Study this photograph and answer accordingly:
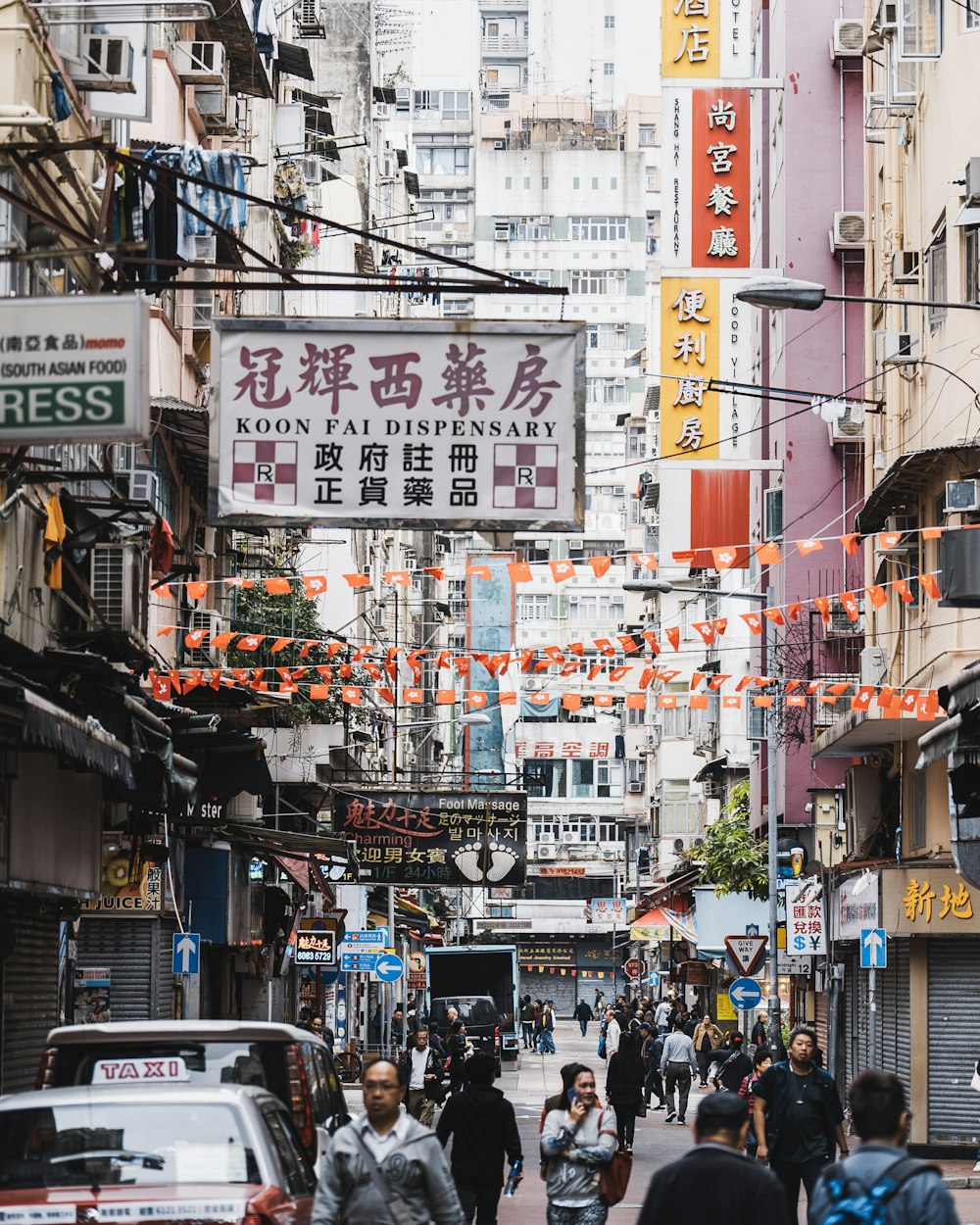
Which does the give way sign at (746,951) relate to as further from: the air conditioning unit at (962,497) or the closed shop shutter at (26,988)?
the closed shop shutter at (26,988)

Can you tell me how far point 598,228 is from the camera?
132 metres

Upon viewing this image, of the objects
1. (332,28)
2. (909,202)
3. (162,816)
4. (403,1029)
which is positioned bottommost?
(403,1029)

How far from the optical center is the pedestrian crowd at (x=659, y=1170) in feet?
25.4

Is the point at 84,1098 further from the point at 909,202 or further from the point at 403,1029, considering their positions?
the point at 403,1029

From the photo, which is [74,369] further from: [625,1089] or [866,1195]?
[625,1089]

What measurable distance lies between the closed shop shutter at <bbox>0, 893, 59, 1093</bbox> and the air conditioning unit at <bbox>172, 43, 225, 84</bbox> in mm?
11420

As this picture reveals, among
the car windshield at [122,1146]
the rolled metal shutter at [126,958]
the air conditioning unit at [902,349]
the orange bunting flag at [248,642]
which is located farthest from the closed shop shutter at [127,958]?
the car windshield at [122,1146]

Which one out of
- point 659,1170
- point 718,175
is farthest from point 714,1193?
point 718,175

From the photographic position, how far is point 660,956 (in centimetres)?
8656

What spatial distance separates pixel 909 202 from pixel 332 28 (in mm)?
39434

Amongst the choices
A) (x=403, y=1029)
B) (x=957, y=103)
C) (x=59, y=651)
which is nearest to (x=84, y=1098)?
(x=59, y=651)

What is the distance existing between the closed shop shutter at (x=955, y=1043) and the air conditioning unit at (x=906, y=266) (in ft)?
26.8

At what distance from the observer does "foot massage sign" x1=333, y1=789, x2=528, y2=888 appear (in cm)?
3675

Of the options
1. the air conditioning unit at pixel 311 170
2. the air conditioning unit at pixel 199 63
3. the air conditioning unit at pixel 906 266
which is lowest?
the air conditioning unit at pixel 906 266
